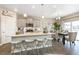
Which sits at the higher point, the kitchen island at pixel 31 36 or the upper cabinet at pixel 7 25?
the upper cabinet at pixel 7 25

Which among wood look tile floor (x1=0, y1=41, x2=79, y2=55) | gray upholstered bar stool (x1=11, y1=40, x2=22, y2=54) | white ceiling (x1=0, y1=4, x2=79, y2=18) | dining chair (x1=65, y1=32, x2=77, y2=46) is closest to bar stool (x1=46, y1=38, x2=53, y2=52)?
wood look tile floor (x1=0, y1=41, x2=79, y2=55)

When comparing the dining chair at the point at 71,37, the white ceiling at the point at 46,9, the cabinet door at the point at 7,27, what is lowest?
the dining chair at the point at 71,37

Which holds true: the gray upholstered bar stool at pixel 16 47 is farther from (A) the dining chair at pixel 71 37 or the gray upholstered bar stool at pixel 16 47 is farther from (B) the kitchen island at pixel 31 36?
(A) the dining chair at pixel 71 37

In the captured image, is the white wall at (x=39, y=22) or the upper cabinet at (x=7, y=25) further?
the white wall at (x=39, y=22)

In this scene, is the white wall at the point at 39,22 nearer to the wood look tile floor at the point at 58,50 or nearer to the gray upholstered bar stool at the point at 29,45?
the gray upholstered bar stool at the point at 29,45

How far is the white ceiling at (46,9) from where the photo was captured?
8.07 ft

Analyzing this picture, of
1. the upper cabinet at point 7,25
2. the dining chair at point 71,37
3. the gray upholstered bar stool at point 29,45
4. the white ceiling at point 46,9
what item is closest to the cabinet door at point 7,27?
the upper cabinet at point 7,25

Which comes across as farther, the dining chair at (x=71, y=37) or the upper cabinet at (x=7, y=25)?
the dining chair at (x=71, y=37)

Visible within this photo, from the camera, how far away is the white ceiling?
8.07ft

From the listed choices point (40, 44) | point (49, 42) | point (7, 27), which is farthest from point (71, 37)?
point (7, 27)

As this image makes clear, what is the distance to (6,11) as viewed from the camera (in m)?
2.41

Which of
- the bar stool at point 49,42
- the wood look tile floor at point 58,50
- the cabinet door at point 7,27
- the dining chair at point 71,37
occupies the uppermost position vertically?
the cabinet door at point 7,27

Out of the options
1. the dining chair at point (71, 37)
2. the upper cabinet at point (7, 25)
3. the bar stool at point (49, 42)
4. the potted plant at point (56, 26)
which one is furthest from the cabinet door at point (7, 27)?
the dining chair at point (71, 37)
